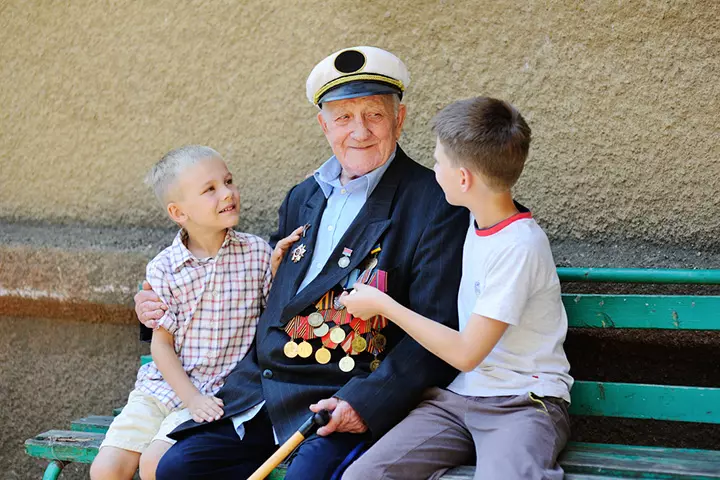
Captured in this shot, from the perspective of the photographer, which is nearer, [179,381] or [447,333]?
[447,333]

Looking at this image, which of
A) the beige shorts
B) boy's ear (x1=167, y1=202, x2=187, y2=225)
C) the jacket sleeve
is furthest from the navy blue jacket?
boy's ear (x1=167, y1=202, x2=187, y2=225)

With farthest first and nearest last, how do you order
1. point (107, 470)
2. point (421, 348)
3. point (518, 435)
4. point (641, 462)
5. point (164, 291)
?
point (164, 291)
point (107, 470)
point (421, 348)
point (641, 462)
point (518, 435)

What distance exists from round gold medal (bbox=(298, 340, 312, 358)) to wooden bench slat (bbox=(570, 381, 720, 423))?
2.64 ft

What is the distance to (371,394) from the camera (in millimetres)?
2496

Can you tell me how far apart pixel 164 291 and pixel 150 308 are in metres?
0.07

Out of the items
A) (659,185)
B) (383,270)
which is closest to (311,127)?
(383,270)

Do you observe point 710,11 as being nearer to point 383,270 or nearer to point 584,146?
point 584,146

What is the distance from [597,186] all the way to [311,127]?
1.10 meters

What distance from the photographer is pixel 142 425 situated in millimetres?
2777

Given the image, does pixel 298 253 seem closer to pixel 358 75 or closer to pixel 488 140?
pixel 358 75

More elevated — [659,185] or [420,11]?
[420,11]

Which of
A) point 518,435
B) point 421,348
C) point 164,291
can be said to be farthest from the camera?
point 164,291

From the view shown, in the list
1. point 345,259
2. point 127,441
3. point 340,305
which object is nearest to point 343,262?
point 345,259

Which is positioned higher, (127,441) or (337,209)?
(337,209)
